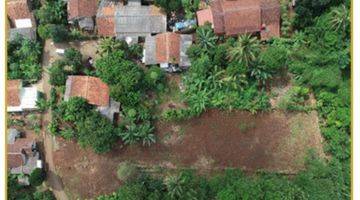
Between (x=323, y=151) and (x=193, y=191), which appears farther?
(x=323, y=151)

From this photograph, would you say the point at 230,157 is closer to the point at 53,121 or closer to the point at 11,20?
the point at 53,121

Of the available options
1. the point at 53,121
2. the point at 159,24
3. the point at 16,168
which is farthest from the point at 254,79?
the point at 16,168

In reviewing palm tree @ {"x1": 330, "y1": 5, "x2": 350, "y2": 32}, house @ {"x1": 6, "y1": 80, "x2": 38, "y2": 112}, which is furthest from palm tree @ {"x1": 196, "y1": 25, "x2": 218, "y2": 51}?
house @ {"x1": 6, "y1": 80, "x2": 38, "y2": 112}

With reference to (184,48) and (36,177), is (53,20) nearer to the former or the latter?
(184,48)

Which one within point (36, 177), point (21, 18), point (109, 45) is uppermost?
point (21, 18)

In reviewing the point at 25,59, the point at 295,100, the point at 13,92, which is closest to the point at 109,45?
the point at 25,59

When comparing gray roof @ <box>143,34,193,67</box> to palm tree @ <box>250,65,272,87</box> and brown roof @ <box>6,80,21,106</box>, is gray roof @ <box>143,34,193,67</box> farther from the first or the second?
brown roof @ <box>6,80,21,106</box>
